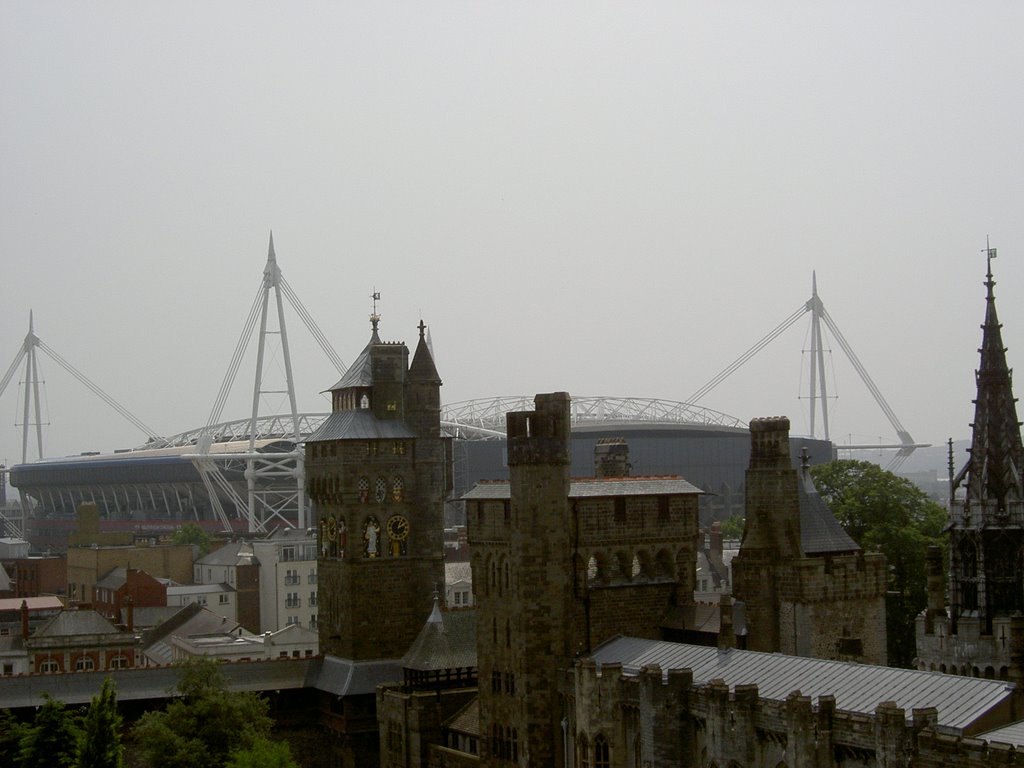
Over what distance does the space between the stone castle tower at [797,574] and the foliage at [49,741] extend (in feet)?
90.4

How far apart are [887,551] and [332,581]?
87.0ft

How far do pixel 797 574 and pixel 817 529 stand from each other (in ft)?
8.36

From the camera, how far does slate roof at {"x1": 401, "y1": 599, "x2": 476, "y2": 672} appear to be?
231ft

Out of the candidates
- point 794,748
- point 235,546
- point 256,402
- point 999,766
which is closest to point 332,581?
point 794,748

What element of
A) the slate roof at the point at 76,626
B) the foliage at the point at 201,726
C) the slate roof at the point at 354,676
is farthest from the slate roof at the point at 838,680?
the slate roof at the point at 76,626

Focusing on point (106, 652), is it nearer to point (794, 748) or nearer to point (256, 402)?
point (794, 748)

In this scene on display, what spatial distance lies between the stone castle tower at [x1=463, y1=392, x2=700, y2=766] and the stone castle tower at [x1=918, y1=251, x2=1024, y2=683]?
11612mm

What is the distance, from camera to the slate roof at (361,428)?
7925 cm

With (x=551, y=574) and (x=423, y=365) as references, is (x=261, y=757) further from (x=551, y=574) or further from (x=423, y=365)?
(x=423, y=365)

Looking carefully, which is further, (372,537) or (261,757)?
(372,537)

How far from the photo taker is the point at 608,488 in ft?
198

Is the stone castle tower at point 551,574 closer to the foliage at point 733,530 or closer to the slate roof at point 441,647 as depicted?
the slate roof at point 441,647

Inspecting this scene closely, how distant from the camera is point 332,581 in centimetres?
7975

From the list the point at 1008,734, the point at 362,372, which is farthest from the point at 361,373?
the point at 1008,734
